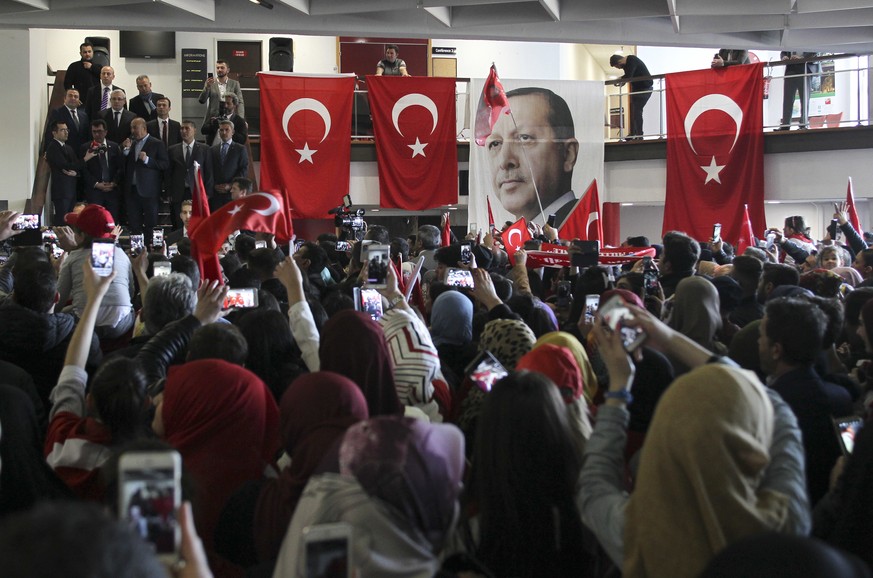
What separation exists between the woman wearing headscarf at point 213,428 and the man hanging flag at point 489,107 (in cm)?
1123

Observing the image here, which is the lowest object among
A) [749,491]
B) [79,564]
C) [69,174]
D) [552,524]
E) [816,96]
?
[552,524]

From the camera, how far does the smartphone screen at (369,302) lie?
16.0 ft

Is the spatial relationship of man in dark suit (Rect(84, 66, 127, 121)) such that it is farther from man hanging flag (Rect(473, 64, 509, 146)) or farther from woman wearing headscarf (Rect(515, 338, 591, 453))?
woman wearing headscarf (Rect(515, 338, 591, 453))

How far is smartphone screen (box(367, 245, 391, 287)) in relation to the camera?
480cm

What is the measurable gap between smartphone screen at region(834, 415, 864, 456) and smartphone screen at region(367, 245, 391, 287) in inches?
90.0

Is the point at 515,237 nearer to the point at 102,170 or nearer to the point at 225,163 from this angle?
the point at 225,163

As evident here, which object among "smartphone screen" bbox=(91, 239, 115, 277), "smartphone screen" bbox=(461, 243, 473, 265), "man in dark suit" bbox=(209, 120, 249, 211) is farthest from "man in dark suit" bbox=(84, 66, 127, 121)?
"smartphone screen" bbox=(91, 239, 115, 277)

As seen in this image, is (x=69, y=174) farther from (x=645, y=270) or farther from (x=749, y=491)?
(x=749, y=491)

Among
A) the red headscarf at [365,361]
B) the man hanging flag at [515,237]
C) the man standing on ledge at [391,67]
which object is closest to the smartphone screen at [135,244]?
the man hanging flag at [515,237]

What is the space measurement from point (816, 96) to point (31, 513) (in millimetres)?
15707

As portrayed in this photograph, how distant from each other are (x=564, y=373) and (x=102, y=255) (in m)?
2.23

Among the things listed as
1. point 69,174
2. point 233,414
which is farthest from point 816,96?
point 233,414

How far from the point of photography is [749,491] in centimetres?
224

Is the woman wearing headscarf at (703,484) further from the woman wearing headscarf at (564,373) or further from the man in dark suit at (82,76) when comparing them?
the man in dark suit at (82,76)
